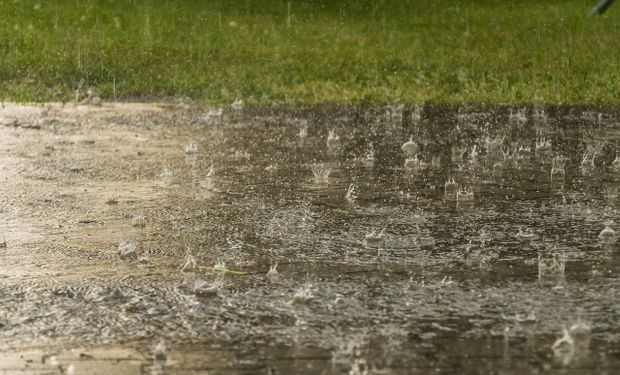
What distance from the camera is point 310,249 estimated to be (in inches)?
279

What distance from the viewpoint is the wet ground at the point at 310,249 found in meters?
5.03

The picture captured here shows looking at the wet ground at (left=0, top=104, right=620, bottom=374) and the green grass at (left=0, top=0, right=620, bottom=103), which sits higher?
the green grass at (left=0, top=0, right=620, bottom=103)

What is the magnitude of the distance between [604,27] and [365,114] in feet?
23.2

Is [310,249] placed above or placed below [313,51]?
below

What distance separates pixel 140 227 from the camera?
7719mm

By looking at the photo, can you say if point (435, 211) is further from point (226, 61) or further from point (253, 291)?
point (226, 61)

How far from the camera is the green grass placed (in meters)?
15.8

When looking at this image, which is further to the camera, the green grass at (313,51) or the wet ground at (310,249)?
the green grass at (313,51)

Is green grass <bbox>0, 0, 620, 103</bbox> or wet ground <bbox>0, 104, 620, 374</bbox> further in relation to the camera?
green grass <bbox>0, 0, 620, 103</bbox>

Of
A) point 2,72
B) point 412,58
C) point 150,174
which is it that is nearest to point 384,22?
point 412,58

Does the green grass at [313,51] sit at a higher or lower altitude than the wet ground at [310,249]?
higher

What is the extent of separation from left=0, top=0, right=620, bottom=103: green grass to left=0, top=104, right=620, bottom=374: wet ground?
2.96 m

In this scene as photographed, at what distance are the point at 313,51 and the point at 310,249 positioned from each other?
11.4 meters

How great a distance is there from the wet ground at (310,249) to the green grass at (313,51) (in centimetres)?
296
